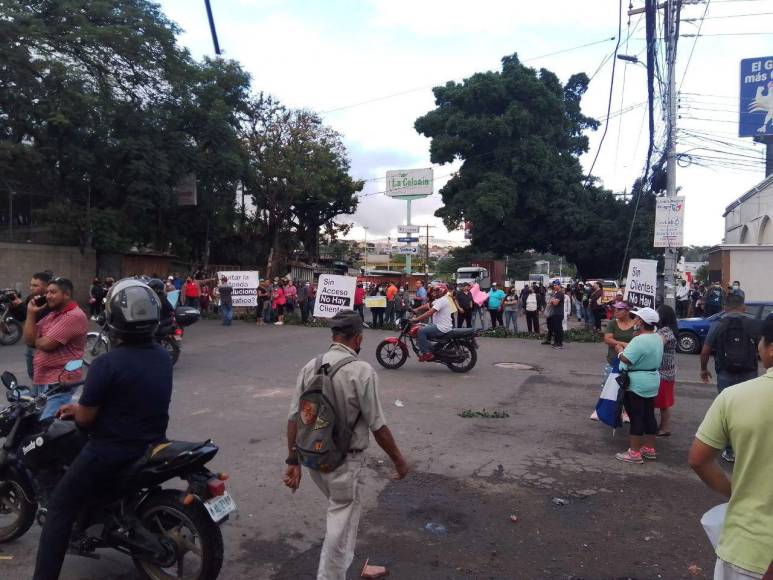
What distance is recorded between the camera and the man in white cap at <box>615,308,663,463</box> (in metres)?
5.96

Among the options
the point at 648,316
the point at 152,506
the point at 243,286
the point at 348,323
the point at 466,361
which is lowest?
the point at 466,361

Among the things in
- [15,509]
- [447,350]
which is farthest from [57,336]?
[447,350]

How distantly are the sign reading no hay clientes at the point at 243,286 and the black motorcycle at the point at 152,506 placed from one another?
16.1 metres

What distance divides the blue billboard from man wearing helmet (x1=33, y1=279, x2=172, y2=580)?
104 ft

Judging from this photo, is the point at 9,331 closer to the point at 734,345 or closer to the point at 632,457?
the point at 632,457

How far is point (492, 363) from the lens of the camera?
12398 millimetres

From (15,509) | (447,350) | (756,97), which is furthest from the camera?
(756,97)

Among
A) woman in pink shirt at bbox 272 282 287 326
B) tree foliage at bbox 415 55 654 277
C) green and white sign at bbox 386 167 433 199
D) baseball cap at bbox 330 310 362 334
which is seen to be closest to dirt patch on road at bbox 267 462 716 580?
baseball cap at bbox 330 310 362 334

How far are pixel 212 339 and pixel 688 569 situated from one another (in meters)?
13.3

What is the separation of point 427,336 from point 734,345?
18.3 ft

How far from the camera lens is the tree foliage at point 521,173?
32188 millimetres

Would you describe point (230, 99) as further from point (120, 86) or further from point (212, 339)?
point (212, 339)

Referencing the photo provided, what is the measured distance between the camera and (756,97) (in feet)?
92.5

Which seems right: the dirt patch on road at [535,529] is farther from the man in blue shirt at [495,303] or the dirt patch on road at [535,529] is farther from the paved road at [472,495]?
the man in blue shirt at [495,303]
